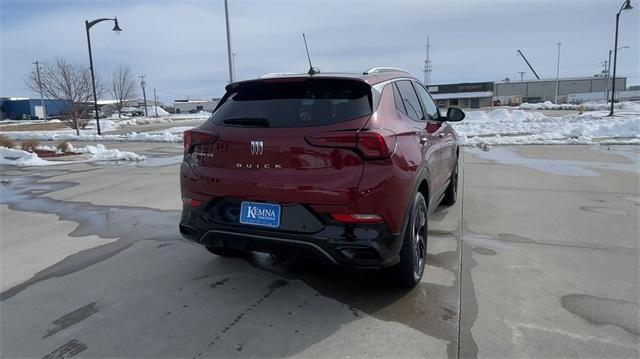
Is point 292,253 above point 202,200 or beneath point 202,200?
beneath

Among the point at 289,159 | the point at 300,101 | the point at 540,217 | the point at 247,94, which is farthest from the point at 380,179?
the point at 540,217

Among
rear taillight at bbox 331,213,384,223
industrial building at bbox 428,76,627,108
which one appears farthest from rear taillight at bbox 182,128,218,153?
industrial building at bbox 428,76,627,108

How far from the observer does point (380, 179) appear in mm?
3162

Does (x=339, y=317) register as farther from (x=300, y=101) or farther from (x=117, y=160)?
(x=117, y=160)

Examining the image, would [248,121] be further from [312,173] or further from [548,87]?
[548,87]

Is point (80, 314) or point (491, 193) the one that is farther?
point (491, 193)

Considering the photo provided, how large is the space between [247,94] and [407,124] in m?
1.35

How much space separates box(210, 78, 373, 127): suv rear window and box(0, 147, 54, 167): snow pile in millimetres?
11461

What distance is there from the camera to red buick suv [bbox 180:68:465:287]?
124 inches

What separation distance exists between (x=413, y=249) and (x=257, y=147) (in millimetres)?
1474

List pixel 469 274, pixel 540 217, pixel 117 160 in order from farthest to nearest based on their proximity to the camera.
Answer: pixel 117 160 < pixel 540 217 < pixel 469 274

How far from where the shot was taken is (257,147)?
3354 mm

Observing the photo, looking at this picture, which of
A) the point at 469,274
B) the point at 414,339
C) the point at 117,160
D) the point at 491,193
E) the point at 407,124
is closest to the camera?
the point at 414,339

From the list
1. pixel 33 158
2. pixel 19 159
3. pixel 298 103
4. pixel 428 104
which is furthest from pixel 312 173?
pixel 19 159
